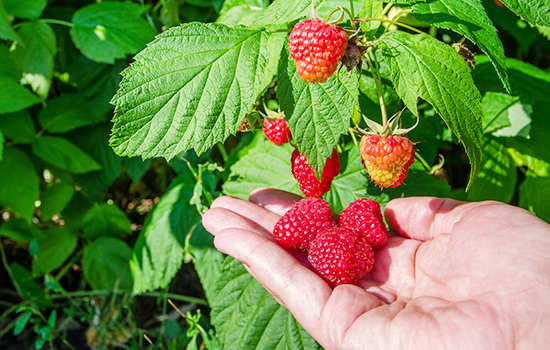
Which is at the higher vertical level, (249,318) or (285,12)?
(285,12)

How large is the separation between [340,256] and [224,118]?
22.3 inches

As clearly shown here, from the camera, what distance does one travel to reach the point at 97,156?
233 centimetres

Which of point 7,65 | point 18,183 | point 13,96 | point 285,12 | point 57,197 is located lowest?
point 57,197

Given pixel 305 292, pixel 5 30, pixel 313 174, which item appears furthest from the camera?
pixel 5 30

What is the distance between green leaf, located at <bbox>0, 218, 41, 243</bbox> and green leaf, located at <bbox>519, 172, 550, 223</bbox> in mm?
2676

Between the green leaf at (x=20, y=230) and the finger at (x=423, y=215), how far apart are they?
2.05 meters

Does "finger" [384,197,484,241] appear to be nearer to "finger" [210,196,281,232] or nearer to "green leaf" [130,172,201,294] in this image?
"finger" [210,196,281,232]

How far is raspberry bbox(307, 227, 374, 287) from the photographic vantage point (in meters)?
1.29

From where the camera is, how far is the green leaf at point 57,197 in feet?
7.77

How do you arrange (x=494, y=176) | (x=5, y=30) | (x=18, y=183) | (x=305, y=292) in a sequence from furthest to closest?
(x=18, y=183) → (x=494, y=176) → (x=5, y=30) → (x=305, y=292)

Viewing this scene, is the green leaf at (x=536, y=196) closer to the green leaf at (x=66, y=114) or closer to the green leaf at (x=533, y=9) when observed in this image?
the green leaf at (x=533, y=9)

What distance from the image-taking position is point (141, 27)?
6.72 ft

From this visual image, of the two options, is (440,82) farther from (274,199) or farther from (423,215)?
(274,199)

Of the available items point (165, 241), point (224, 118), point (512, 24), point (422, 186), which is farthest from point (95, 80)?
point (512, 24)
